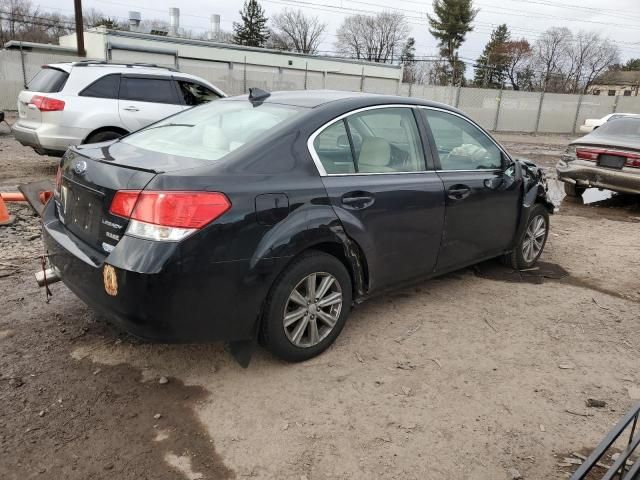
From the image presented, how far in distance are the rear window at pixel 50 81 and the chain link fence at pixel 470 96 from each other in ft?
47.0

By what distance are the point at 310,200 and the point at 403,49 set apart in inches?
2997

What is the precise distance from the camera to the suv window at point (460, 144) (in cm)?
404

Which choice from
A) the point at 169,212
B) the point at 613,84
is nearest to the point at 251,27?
the point at 613,84

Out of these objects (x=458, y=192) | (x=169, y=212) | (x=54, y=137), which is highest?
(x=169, y=212)

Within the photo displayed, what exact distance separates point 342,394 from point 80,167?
200 centimetres

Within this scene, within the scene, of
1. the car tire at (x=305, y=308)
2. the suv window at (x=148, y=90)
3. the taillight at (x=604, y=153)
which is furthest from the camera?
the suv window at (x=148, y=90)

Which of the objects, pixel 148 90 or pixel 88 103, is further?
pixel 148 90

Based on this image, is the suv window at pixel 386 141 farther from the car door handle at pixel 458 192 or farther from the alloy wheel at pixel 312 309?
the alloy wheel at pixel 312 309

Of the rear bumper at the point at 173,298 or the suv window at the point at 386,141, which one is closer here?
the rear bumper at the point at 173,298

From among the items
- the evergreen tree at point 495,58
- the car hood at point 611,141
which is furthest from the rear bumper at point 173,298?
the evergreen tree at point 495,58

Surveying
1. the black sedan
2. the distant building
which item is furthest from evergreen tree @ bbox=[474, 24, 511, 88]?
the black sedan

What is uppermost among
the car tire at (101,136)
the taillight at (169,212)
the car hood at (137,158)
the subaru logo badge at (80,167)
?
the car hood at (137,158)

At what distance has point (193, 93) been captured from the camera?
9.20m

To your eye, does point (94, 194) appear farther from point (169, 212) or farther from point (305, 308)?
point (305, 308)
